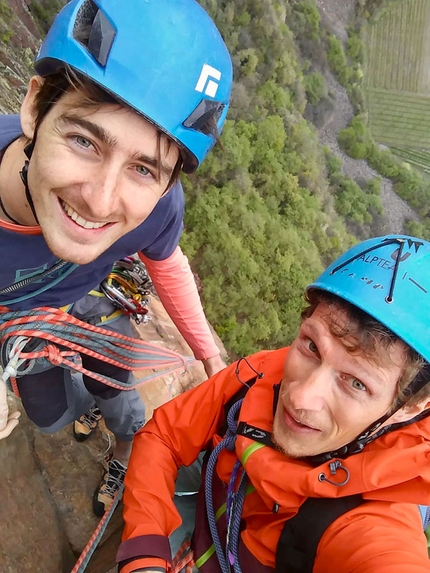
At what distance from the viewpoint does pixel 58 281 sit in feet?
5.60

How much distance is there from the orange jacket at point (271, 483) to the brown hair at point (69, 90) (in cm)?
91

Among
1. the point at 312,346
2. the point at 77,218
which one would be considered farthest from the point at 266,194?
the point at 77,218

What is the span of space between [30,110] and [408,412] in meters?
1.55

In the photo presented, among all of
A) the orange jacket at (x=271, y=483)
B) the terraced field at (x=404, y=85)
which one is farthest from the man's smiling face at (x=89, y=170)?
the terraced field at (x=404, y=85)

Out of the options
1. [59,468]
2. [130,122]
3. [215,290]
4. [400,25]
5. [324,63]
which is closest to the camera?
[130,122]

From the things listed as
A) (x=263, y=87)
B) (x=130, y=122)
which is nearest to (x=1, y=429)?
(x=130, y=122)

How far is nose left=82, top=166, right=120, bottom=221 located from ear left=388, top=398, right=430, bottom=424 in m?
1.12

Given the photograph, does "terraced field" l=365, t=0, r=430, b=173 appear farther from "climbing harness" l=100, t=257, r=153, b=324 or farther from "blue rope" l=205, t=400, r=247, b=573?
"blue rope" l=205, t=400, r=247, b=573

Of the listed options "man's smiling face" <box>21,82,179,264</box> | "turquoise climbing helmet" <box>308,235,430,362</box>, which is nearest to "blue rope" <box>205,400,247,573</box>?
"turquoise climbing helmet" <box>308,235,430,362</box>

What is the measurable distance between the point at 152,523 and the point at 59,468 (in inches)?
40.3

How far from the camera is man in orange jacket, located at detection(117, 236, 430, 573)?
128 centimetres

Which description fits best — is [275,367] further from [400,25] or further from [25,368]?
[400,25]

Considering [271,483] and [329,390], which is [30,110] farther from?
[271,483]

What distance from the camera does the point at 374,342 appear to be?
131 centimetres
